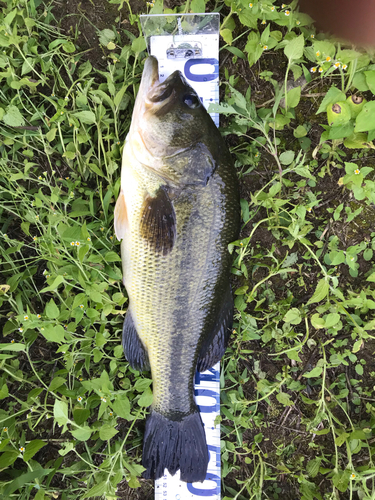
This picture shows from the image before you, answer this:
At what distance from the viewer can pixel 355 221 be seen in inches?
91.9

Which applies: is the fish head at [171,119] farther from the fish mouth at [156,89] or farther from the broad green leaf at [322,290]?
the broad green leaf at [322,290]

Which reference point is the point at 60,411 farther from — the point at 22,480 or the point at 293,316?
the point at 293,316

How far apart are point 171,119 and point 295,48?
3.08 ft

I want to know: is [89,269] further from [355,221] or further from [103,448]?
[355,221]

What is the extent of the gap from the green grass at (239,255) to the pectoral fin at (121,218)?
13 cm

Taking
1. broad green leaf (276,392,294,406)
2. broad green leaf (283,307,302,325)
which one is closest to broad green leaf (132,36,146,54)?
broad green leaf (283,307,302,325)

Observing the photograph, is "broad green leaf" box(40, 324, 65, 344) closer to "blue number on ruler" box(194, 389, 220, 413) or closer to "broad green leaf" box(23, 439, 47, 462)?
"broad green leaf" box(23, 439, 47, 462)

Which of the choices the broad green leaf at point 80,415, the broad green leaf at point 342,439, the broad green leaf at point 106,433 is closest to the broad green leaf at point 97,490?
the broad green leaf at point 106,433

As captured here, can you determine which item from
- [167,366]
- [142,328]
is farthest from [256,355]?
[142,328]

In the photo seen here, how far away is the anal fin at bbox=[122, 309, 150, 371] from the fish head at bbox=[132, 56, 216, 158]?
112 cm

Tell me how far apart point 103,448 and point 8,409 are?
73 centimetres

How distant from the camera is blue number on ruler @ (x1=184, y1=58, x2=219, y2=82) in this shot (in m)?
2.21

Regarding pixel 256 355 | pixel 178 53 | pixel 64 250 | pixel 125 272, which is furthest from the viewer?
pixel 256 355

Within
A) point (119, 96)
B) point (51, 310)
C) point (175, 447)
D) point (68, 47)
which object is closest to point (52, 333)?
point (51, 310)
